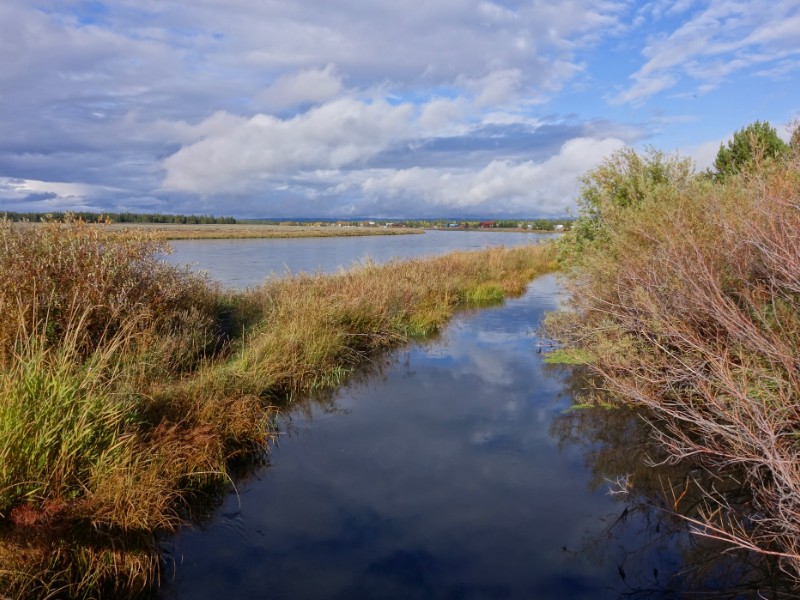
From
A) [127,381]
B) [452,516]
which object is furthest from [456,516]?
[127,381]

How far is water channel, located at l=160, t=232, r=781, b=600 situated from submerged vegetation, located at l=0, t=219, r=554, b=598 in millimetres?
604

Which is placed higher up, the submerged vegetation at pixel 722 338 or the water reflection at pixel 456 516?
the submerged vegetation at pixel 722 338

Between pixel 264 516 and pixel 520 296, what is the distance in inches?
767

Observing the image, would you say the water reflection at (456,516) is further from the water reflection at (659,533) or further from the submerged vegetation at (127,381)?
the submerged vegetation at (127,381)

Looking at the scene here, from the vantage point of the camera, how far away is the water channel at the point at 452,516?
17.4 feet

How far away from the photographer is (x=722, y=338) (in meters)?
5.96

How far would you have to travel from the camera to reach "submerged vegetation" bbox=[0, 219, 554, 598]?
482 cm

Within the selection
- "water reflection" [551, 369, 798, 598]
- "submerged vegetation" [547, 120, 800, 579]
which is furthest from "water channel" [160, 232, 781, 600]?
"submerged vegetation" [547, 120, 800, 579]

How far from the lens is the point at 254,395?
864 cm

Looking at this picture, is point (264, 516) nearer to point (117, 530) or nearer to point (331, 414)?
point (117, 530)

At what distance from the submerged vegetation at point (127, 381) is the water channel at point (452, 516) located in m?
0.60

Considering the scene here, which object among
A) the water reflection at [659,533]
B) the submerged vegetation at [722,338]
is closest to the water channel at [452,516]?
the water reflection at [659,533]

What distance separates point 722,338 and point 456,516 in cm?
344

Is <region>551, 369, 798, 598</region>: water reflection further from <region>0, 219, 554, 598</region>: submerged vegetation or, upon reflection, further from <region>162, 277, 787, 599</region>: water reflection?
<region>0, 219, 554, 598</region>: submerged vegetation
